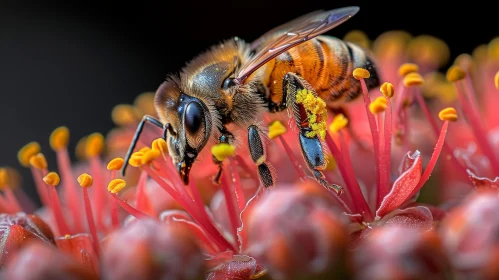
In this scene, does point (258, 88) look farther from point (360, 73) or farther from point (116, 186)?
point (116, 186)

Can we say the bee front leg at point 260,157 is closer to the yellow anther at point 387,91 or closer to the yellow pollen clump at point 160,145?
the yellow pollen clump at point 160,145

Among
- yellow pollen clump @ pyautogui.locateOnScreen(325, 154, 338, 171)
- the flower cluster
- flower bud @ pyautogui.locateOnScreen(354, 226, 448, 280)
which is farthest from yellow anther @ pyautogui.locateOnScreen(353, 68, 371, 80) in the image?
flower bud @ pyautogui.locateOnScreen(354, 226, 448, 280)

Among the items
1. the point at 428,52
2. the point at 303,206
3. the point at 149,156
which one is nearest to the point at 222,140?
the point at 149,156

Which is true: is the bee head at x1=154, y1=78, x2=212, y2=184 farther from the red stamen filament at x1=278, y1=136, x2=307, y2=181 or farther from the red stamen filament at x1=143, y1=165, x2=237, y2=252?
the red stamen filament at x1=278, y1=136, x2=307, y2=181

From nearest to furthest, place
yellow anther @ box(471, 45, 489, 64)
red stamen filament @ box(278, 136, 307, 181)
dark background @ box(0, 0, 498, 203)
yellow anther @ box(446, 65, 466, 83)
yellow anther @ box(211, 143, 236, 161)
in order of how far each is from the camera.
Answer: yellow anther @ box(211, 143, 236, 161) → red stamen filament @ box(278, 136, 307, 181) → yellow anther @ box(446, 65, 466, 83) → yellow anther @ box(471, 45, 489, 64) → dark background @ box(0, 0, 498, 203)

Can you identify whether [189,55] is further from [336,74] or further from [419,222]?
[419,222]

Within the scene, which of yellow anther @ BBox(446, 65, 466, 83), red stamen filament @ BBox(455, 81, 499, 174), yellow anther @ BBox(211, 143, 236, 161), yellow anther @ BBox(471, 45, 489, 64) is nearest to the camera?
yellow anther @ BBox(211, 143, 236, 161)

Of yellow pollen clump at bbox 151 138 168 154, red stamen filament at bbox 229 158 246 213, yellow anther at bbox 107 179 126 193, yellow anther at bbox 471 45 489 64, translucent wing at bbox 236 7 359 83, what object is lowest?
yellow anther at bbox 471 45 489 64

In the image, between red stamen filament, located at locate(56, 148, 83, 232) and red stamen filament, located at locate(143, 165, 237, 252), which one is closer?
red stamen filament, located at locate(143, 165, 237, 252)
